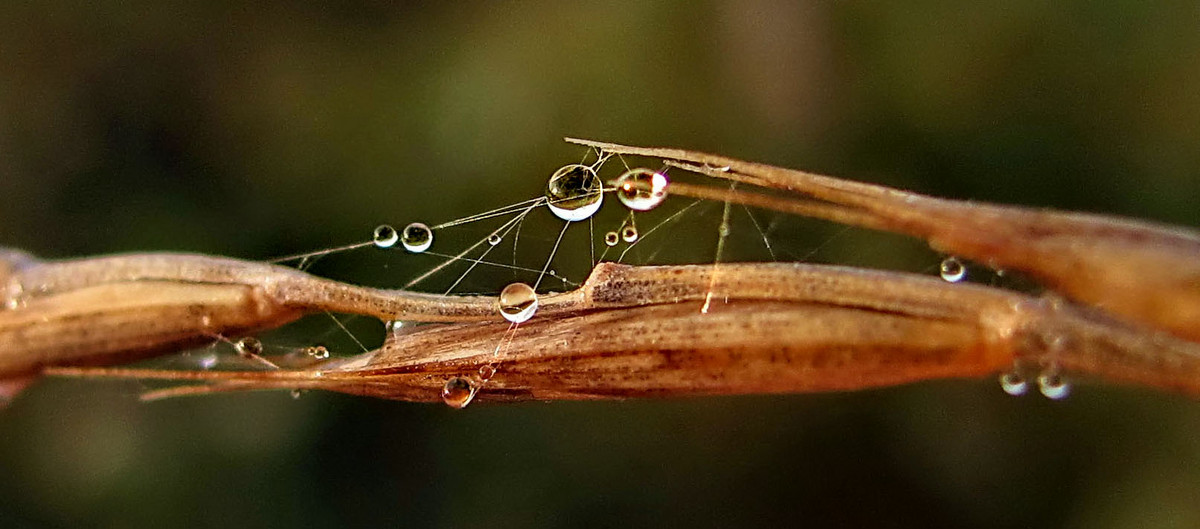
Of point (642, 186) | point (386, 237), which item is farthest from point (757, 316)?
point (386, 237)

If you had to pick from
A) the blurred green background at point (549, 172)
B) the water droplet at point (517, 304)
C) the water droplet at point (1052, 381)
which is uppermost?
the blurred green background at point (549, 172)

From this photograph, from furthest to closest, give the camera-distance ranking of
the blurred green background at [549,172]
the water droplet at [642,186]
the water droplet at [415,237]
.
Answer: the blurred green background at [549,172]
the water droplet at [415,237]
the water droplet at [642,186]

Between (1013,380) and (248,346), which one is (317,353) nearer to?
(248,346)

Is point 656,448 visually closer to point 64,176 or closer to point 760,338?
point 760,338

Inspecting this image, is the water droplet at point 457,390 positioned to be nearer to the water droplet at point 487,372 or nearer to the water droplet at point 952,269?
the water droplet at point 487,372

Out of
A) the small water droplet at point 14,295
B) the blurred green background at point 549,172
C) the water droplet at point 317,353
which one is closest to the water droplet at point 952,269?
the water droplet at point 317,353

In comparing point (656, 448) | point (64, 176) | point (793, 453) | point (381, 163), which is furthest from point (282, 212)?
point (793, 453)
